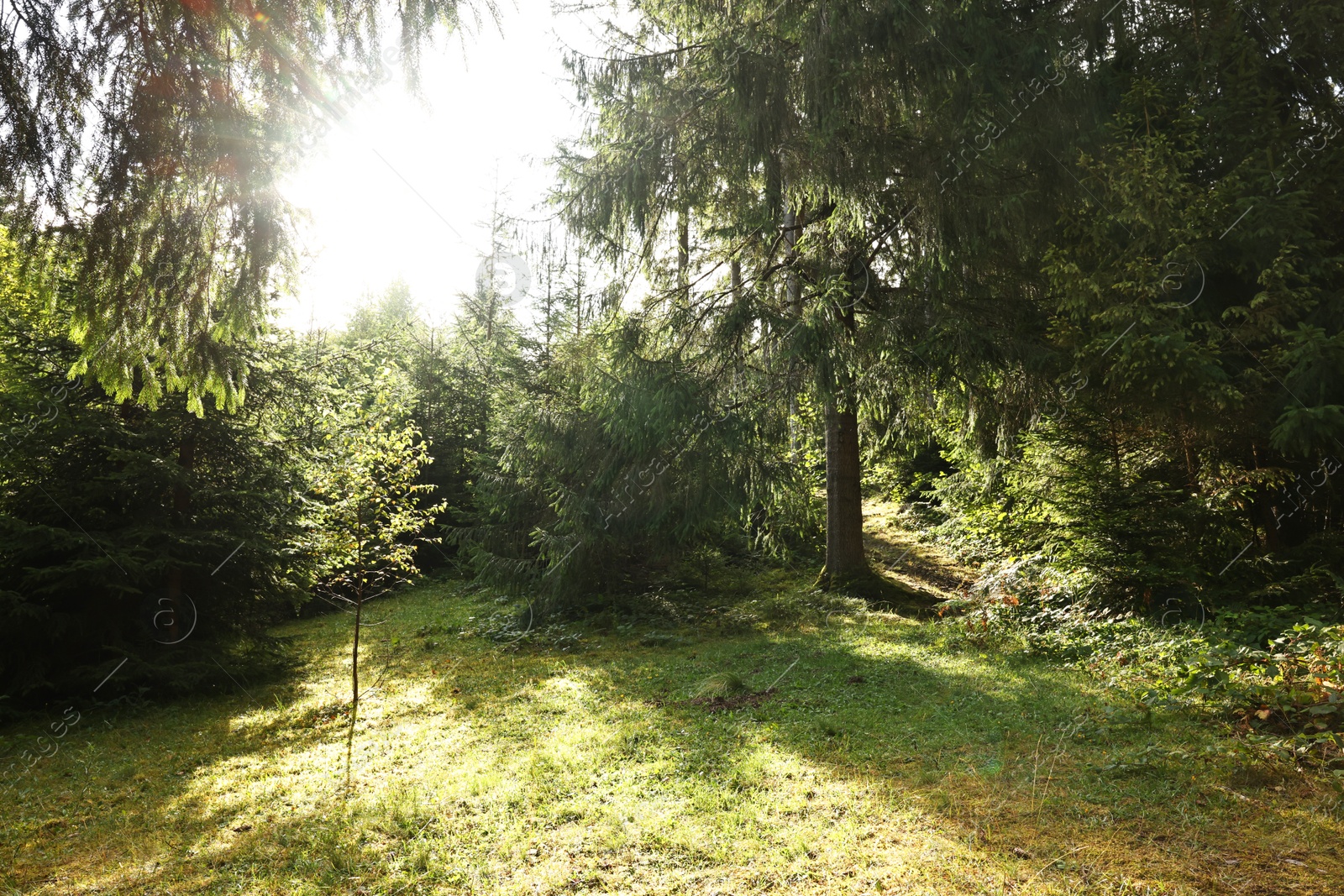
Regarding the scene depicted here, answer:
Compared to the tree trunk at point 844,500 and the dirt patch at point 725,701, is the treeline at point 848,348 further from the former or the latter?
the dirt patch at point 725,701

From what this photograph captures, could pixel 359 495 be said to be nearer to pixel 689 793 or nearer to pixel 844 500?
pixel 689 793

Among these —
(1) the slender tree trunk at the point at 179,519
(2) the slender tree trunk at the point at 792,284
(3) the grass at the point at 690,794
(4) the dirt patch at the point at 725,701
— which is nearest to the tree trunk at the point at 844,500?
(2) the slender tree trunk at the point at 792,284

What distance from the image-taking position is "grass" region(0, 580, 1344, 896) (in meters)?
3.69

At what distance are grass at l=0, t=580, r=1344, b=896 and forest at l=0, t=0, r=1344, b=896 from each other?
40 mm

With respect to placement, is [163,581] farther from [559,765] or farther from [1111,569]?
[1111,569]

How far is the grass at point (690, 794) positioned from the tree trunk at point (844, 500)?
322 centimetres

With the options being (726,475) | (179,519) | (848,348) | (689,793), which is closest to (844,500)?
(726,475)

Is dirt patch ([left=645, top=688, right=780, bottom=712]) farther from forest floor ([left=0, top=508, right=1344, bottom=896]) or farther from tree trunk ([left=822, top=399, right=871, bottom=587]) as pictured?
tree trunk ([left=822, top=399, right=871, bottom=587])

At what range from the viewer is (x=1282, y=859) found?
11.3ft

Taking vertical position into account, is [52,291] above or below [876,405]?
above

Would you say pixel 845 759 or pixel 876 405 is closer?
pixel 845 759

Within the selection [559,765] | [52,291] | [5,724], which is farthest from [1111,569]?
[5,724]

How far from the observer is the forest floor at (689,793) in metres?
3.69

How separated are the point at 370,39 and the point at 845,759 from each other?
5.24 metres
